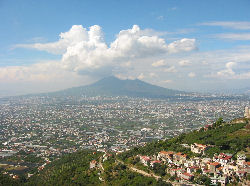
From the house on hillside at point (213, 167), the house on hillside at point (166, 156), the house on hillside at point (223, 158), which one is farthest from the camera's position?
the house on hillside at point (166, 156)

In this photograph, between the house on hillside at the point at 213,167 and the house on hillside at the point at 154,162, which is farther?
the house on hillside at the point at 154,162

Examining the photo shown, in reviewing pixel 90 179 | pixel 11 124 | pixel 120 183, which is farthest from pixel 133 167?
pixel 11 124

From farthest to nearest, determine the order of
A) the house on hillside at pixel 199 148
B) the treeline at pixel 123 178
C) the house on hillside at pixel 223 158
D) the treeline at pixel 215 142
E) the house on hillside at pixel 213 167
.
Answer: the treeline at pixel 215 142 → the house on hillside at pixel 199 148 → the house on hillside at pixel 223 158 → the treeline at pixel 123 178 → the house on hillside at pixel 213 167

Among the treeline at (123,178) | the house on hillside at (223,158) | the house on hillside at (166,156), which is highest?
the house on hillside at (223,158)

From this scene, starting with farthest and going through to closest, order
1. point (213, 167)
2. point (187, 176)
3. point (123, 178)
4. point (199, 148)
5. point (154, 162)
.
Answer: point (199, 148) → point (154, 162) → point (123, 178) → point (213, 167) → point (187, 176)

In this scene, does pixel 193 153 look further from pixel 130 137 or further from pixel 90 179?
pixel 130 137

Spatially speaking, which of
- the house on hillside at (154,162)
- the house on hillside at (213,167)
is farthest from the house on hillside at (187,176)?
the house on hillside at (154,162)

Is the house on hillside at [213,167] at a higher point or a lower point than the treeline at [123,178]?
higher

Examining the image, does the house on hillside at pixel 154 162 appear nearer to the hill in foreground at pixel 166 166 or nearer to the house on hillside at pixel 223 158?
the hill in foreground at pixel 166 166

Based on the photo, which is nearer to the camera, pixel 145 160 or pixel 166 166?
pixel 166 166

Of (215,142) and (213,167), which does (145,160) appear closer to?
(213,167)

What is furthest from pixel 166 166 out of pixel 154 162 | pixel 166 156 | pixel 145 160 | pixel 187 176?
pixel 187 176
